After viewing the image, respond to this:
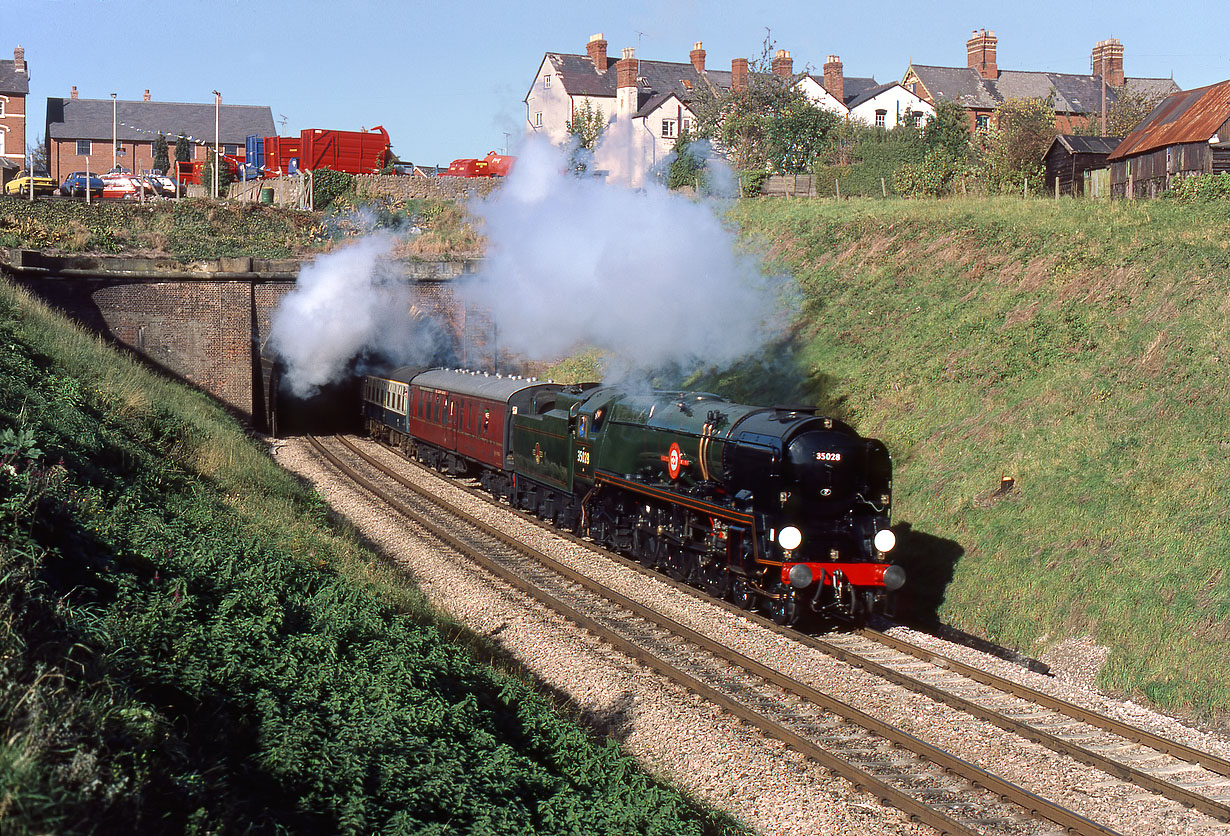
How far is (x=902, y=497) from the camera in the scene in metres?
19.8

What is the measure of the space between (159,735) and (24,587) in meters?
1.95

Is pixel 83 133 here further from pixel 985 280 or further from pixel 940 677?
pixel 940 677

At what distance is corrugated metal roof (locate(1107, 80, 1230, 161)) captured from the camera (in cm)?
3431

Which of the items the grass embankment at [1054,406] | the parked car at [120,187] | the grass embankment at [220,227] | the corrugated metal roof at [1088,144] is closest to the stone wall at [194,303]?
the grass embankment at [220,227]

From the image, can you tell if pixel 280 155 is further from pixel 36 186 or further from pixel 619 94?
pixel 619 94

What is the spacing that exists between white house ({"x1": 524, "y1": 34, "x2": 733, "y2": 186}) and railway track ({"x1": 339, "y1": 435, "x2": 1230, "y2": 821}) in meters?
44.4

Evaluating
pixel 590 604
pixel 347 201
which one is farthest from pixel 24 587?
pixel 347 201

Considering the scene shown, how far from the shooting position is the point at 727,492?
49.6 feet

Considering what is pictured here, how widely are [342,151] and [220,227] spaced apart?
973cm

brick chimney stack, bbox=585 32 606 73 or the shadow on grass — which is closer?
the shadow on grass

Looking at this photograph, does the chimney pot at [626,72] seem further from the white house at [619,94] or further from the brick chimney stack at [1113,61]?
the brick chimney stack at [1113,61]

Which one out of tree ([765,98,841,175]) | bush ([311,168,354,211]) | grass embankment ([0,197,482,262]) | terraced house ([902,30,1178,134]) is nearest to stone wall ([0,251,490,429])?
grass embankment ([0,197,482,262])

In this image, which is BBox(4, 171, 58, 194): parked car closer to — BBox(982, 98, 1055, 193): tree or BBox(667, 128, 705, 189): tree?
BBox(667, 128, 705, 189): tree

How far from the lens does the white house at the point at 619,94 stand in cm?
5784
